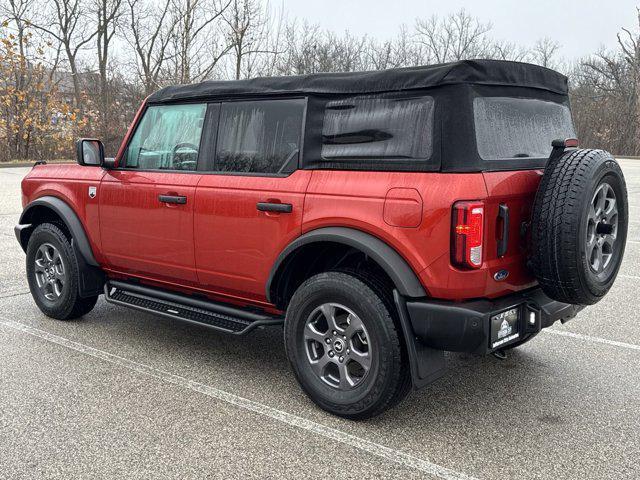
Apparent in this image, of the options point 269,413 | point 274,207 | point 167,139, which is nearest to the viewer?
point 269,413

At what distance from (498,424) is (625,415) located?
0.75 meters

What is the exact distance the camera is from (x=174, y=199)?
4.01 metres

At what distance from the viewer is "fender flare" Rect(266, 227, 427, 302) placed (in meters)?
3.00

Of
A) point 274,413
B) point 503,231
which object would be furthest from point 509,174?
point 274,413

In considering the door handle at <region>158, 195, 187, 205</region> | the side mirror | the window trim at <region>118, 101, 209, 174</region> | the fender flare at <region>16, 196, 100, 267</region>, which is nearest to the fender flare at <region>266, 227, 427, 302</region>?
the door handle at <region>158, 195, 187, 205</region>

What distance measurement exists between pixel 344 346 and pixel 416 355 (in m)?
0.45

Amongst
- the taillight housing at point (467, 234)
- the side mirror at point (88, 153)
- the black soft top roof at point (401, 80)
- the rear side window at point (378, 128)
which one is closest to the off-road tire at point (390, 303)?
the taillight housing at point (467, 234)

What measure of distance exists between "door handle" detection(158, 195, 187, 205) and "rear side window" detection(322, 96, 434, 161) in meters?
1.08

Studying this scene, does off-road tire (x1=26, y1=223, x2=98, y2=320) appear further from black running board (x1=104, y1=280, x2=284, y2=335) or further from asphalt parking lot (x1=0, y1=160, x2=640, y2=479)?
black running board (x1=104, y1=280, x2=284, y2=335)

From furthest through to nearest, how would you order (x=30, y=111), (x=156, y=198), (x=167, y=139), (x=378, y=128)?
(x=30, y=111) → (x=167, y=139) → (x=156, y=198) → (x=378, y=128)

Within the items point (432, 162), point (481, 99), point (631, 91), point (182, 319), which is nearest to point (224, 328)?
point (182, 319)

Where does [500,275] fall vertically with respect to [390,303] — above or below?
above

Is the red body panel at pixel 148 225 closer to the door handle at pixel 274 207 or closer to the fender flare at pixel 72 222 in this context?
the fender flare at pixel 72 222

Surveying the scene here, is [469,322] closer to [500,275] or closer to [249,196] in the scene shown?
[500,275]
